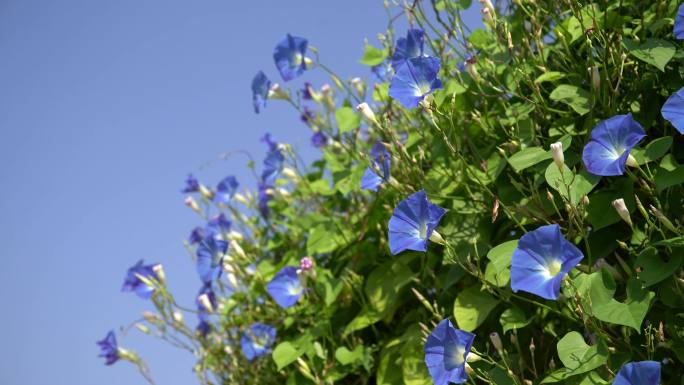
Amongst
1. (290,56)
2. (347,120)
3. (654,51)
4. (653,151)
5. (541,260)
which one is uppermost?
(290,56)

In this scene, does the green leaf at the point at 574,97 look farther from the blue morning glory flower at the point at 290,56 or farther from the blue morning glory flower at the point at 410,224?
the blue morning glory flower at the point at 290,56

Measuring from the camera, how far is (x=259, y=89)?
306 centimetres

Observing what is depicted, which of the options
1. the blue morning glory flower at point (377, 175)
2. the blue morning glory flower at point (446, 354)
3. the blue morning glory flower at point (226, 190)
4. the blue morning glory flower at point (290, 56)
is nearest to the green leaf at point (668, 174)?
the blue morning glory flower at point (446, 354)

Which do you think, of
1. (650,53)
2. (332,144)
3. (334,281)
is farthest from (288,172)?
(650,53)

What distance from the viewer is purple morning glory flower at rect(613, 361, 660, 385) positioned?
1.60 m

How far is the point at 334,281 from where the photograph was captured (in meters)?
2.92

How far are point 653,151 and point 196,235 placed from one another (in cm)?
253

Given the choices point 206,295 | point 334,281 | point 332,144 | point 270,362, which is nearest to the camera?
point 334,281

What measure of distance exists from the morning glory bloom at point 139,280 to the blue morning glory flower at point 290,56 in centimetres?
102

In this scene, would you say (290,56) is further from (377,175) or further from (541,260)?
(541,260)

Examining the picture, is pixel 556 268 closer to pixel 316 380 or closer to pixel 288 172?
pixel 316 380

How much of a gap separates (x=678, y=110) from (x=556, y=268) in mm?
428

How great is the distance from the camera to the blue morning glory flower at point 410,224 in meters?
2.05

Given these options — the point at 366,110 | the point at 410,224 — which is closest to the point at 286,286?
the point at 366,110
